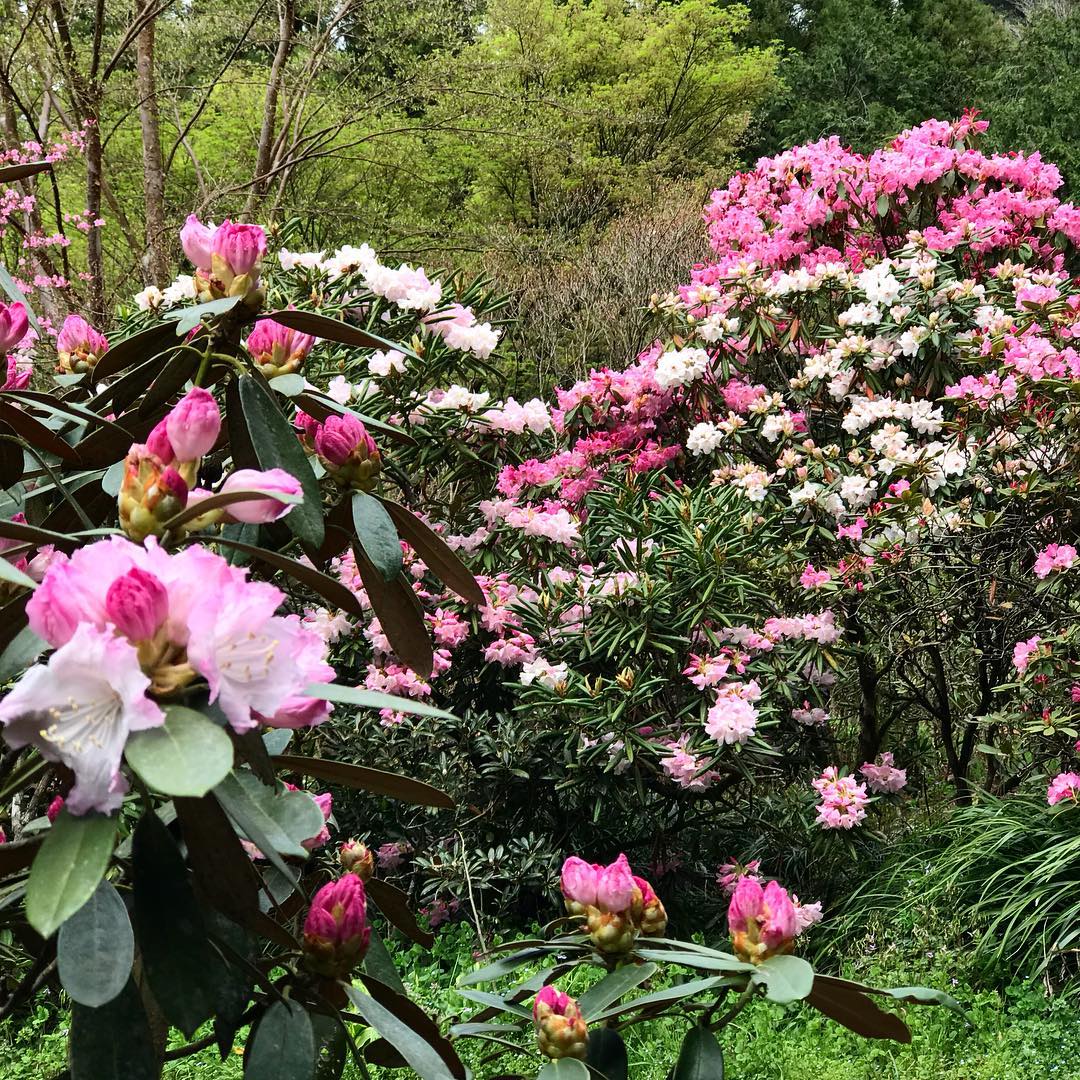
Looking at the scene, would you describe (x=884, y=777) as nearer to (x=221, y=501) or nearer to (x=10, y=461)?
(x=10, y=461)

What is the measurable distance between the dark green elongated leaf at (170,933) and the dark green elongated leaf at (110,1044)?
0.05m

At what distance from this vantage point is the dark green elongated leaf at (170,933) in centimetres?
61

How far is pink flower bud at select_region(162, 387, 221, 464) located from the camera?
74cm

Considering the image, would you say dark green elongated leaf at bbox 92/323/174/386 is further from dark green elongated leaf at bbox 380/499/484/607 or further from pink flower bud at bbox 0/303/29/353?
dark green elongated leaf at bbox 380/499/484/607

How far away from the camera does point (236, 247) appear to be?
3.28ft

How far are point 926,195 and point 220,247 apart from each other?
3.98 m

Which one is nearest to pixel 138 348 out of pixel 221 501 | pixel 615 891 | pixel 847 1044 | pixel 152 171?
pixel 221 501

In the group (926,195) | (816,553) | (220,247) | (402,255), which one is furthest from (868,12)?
(220,247)

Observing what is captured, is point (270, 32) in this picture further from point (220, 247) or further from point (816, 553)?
point (220, 247)

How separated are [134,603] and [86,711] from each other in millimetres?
56

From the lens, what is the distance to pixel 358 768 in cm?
86

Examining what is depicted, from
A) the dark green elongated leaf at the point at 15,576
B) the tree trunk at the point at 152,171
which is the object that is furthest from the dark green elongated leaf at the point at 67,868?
the tree trunk at the point at 152,171

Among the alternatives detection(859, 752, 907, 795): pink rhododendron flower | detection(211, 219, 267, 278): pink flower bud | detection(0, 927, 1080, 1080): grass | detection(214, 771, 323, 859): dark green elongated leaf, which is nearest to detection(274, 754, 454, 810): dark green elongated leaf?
detection(214, 771, 323, 859): dark green elongated leaf

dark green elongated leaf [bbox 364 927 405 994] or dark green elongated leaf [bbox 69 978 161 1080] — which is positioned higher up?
dark green elongated leaf [bbox 69 978 161 1080]
